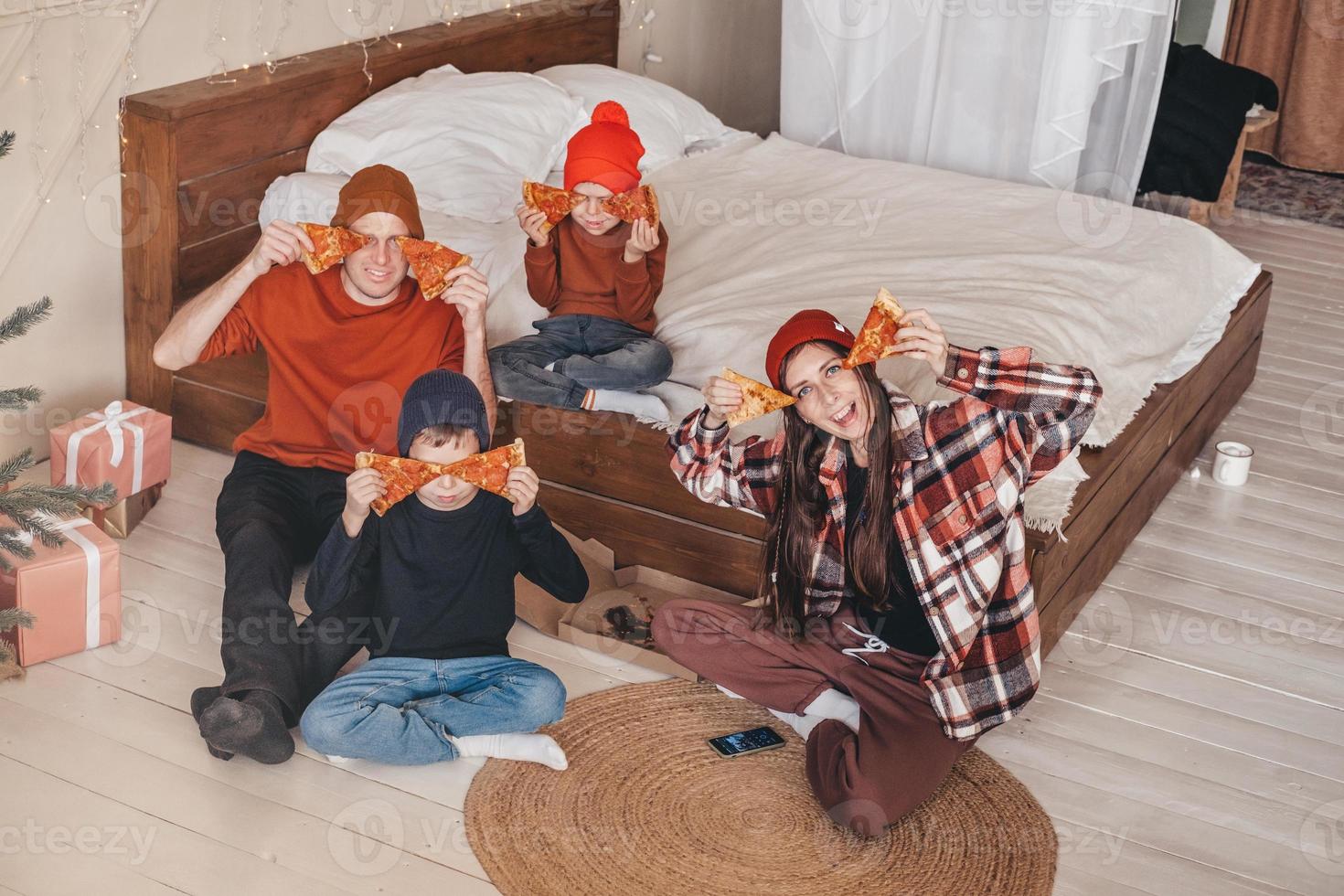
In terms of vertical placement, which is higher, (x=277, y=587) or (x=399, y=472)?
(x=399, y=472)

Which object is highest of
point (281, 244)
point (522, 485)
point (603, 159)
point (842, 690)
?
point (603, 159)

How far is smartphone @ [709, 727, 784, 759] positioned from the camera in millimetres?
2221

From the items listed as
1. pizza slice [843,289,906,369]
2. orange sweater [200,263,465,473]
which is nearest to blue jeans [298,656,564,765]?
orange sweater [200,263,465,473]

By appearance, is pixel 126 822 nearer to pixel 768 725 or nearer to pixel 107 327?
pixel 768 725

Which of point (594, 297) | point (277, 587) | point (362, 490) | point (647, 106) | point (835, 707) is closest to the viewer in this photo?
point (362, 490)

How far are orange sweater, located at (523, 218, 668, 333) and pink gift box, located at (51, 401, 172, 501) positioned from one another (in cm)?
80

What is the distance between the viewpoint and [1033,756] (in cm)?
225

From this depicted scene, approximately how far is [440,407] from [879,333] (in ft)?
2.18

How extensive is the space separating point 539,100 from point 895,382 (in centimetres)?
141

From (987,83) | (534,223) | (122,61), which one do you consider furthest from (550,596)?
(987,83)

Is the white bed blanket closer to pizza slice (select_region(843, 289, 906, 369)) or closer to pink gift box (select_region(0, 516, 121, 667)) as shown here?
pizza slice (select_region(843, 289, 906, 369))

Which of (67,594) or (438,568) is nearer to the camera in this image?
(438,568)

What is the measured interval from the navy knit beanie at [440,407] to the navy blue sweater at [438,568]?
0.11 metres

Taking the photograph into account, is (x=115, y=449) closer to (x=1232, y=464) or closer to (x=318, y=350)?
(x=318, y=350)
